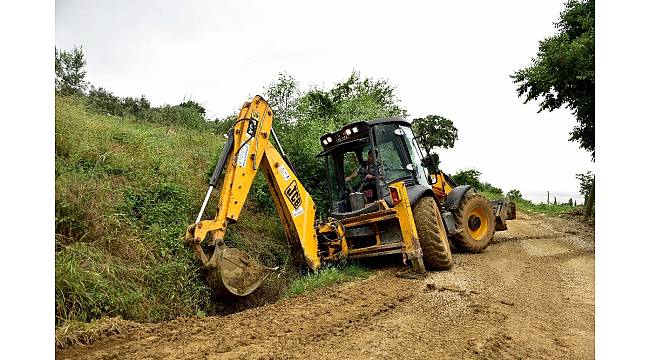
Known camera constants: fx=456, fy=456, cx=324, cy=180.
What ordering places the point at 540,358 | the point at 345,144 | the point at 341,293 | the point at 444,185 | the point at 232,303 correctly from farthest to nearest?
the point at 444,185 → the point at 345,144 → the point at 232,303 → the point at 341,293 → the point at 540,358

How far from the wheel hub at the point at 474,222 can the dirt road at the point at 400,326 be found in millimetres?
1749

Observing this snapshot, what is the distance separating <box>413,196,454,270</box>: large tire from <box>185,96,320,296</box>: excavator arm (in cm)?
141

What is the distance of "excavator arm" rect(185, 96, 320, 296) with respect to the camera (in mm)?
4961

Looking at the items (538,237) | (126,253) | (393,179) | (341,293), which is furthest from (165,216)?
(538,237)

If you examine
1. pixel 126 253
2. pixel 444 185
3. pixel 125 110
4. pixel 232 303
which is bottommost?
pixel 232 303

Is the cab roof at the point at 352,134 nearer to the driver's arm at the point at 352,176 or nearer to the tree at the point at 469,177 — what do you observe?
the driver's arm at the point at 352,176

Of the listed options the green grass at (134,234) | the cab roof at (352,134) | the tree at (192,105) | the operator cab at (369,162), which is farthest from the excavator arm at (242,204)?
the tree at (192,105)

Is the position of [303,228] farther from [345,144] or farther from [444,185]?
[444,185]

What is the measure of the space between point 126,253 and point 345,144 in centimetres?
360

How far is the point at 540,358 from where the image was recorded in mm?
3184

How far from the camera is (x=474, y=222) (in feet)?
25.4

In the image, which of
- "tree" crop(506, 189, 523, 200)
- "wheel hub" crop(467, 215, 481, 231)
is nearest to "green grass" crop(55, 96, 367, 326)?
"wheel hub" crop(467, 215, 481, 231)

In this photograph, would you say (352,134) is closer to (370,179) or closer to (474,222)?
(370,179)

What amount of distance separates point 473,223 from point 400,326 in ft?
14.3
